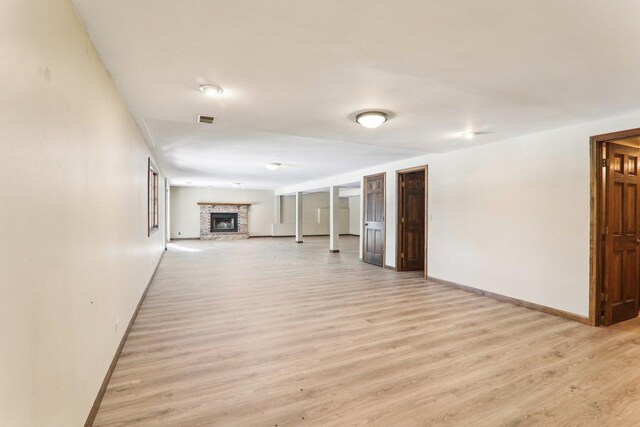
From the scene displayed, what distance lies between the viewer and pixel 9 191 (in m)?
0.99

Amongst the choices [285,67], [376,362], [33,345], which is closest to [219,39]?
[285,67]

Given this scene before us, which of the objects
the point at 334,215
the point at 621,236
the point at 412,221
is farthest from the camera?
the point at 334,215

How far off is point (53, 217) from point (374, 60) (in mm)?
1966

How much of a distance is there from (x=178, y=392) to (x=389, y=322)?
223cm

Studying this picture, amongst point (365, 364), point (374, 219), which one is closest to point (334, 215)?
point (374, 219)

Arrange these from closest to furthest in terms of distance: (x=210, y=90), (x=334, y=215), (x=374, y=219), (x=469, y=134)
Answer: (x=210, y=90), (x=469, y=134), (x=374, y=219), (x=334, y=215)

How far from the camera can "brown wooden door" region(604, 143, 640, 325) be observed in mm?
3477

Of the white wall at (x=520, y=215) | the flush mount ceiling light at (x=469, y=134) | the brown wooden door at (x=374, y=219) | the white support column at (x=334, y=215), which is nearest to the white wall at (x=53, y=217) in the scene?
the flush mount ceiling light at (x=469, y=134)

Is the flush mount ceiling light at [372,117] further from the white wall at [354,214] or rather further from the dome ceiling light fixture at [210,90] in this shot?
the white wall at [354,214]

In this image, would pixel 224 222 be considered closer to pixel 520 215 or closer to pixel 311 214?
pixel 311 214

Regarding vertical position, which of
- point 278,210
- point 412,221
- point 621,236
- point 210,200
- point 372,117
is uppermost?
point 372,117

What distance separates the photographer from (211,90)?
255cm

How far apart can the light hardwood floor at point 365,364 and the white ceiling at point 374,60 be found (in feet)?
7.36

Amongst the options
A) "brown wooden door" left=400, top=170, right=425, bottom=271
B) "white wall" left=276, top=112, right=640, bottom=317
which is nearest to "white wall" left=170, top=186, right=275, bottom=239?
"brown wooden door" left=400, top=170, right=425, bottom=271
